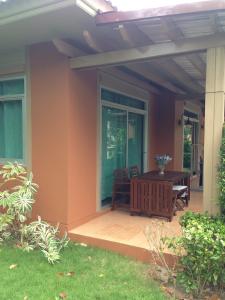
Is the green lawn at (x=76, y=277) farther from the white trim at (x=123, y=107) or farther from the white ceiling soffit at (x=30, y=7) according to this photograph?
the white ceiling soffit at (x=30, y=7)

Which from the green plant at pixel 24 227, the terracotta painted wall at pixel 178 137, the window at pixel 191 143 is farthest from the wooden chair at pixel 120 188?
the window at pixel 191 143

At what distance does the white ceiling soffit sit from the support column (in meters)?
1.56

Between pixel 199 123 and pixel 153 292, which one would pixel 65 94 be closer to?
pixel 153 292

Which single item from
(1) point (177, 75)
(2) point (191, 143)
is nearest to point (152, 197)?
(1) point (177, 75)

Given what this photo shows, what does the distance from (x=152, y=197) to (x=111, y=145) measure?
4.69 ft

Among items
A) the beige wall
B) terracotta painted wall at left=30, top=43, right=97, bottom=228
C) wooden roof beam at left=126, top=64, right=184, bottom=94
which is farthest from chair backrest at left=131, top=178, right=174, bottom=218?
the beige wall

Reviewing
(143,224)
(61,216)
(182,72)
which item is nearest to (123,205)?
(143,224)

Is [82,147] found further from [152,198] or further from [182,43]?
[182,43]

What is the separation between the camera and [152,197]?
18.1 feet

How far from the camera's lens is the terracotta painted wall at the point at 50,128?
4.78 m

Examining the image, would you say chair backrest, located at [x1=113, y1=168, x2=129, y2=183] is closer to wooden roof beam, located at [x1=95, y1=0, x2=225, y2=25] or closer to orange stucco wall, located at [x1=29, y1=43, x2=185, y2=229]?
orange stucco wall, located at [x1=29, y1=43, x2=185, y2=229]

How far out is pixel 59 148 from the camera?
15.8 ft

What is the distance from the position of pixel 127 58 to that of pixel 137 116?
330cm

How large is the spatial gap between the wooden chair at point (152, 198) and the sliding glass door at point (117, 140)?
72 centimetres
